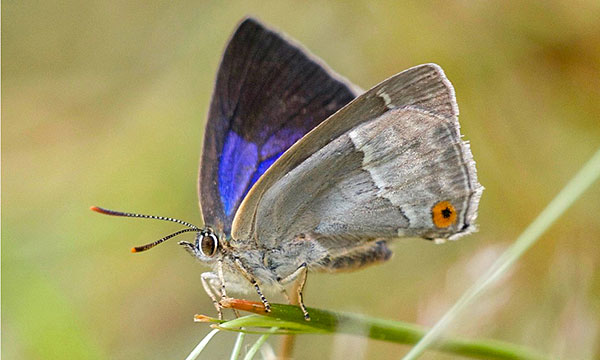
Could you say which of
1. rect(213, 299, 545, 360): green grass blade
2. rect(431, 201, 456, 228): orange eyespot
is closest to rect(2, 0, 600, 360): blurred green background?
rect(431, 201, 456, 228): orange eyespot

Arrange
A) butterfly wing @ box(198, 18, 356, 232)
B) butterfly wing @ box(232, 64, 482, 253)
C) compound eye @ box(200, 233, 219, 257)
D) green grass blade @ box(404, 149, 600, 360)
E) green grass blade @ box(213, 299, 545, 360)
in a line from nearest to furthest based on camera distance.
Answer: green grass blade @ box(404, 149, 600, 360) < green grass blade @ box(213, 299, 545, 360) < butterfly wing @ box(232, 64, 482, 253) < compound eye @ box(200, 233, 219, 257) < butterfly wing @ box(198, 18, 356, 232)

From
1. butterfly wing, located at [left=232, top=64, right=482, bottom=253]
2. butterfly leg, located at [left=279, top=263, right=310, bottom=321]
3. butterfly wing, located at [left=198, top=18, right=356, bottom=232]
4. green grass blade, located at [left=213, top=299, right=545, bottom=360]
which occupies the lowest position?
green grass blade, located at [left=213, top=299, right=545, bottom=360]

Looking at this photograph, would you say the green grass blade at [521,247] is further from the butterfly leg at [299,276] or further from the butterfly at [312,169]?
the butterfly leg at [299,276]

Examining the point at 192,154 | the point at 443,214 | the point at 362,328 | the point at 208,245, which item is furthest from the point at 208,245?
the point at 192,154

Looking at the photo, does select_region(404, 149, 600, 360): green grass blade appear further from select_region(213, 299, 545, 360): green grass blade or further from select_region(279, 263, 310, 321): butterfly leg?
select_region(279, 263, 310, 321): butterfly leg

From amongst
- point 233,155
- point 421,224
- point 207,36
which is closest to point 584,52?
point 421,224

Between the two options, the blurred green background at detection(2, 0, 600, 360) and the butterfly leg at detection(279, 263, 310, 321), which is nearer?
the butterfly leg at detection(279, 263, 310, 321)

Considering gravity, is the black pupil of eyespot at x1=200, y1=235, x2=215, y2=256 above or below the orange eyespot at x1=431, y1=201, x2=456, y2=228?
above

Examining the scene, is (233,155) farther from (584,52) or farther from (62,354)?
(584,52)

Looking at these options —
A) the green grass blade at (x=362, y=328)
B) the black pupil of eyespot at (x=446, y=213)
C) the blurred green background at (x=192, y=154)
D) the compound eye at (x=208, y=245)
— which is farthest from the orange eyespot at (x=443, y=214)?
the compound eye at (x=208, y=245)
